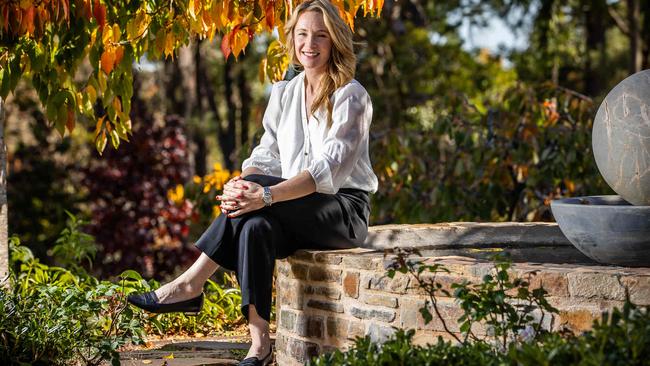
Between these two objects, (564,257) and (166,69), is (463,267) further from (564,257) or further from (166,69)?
(166,69)

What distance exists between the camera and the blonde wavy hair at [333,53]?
177 inches

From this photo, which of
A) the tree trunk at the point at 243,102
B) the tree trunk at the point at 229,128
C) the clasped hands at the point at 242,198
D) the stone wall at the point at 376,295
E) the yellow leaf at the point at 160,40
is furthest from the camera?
the tree trunk at the point at 243,102

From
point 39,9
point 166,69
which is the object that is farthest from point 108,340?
point 166,69

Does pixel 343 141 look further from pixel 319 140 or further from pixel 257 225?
pixel 257 225

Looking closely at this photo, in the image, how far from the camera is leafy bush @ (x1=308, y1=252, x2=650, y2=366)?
289 cm

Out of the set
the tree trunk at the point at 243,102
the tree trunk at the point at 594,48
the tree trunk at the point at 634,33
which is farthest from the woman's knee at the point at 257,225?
the tree trunk at the point at 243,102

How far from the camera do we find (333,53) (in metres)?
4.57

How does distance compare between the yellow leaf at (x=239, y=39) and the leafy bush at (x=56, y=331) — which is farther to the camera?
the yellow leaf at (x=239, y=39)

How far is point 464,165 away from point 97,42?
145 inches

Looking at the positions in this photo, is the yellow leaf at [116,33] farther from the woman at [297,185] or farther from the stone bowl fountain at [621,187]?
the stone bowl fountain at [621,187]

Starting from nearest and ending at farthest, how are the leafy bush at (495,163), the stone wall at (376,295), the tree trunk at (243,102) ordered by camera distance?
1. the stone wall at (376,295)
2. the leafy bush at (495,163)
3. the tree trunk at (243,102)

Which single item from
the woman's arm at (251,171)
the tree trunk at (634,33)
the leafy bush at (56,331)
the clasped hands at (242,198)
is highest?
the tree trunk at (634,33)

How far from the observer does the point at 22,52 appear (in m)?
4.68

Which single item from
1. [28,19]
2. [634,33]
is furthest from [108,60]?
[634,33]
